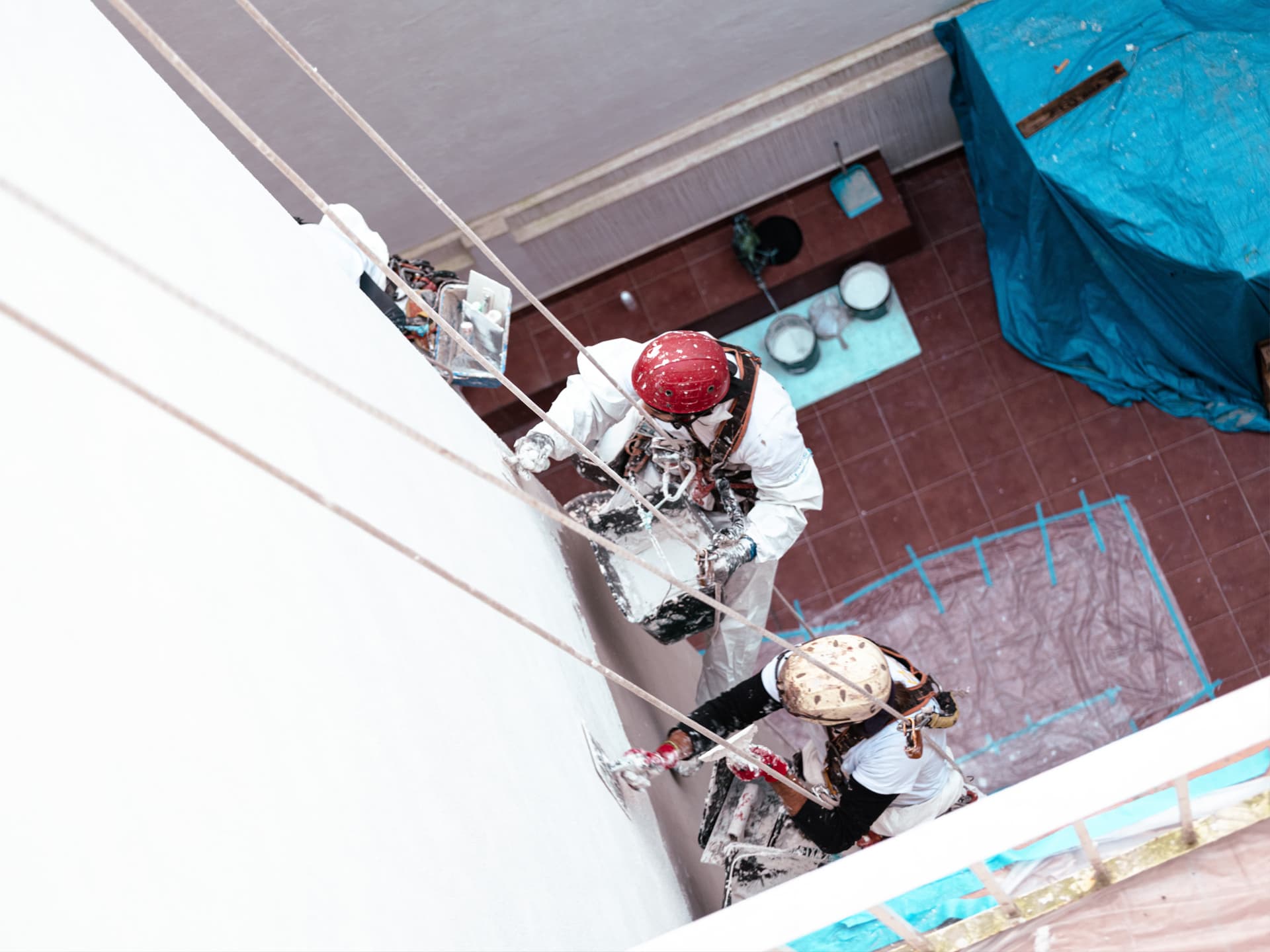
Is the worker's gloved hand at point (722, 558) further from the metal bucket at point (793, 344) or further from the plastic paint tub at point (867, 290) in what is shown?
the plastic paint tub at point (867, 290)

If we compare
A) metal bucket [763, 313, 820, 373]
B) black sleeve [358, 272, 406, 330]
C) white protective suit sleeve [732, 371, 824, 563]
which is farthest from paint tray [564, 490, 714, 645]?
metal bucket [763, 313, 820, 373]

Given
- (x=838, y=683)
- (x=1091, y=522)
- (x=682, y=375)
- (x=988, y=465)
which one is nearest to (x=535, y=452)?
(x=682, y=375)

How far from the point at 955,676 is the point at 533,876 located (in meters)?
2.91

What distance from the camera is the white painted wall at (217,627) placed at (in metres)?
0.94

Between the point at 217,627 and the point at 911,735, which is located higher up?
the point at 217,627

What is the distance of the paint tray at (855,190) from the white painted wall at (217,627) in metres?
3.19

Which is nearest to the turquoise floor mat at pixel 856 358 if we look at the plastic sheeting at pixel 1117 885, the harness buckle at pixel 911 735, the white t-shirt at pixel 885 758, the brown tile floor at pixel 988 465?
the brown tile floor at pixel 988 465

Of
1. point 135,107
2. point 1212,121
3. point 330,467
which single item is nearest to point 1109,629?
point 1212,121

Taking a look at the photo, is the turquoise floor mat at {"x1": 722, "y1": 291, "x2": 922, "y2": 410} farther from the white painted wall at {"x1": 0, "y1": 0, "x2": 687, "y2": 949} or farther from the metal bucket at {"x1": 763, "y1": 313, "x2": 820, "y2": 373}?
the white painted wall at {"x1": 0, "y1": 0, "x2": 687, "y2": 949}

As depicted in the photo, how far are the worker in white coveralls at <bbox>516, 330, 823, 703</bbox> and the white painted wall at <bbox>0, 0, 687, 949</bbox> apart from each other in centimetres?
73

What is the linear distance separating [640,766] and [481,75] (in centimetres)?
274

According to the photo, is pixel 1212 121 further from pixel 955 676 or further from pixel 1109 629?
pixel 955 676

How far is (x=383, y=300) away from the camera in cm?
295

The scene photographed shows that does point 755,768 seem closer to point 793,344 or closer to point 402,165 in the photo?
point 402,165
